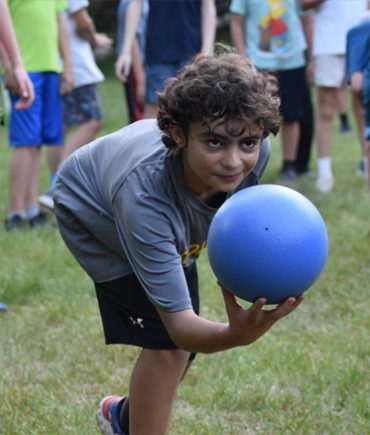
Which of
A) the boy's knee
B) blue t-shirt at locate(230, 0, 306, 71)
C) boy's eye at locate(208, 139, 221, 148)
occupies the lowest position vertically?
blue t-shirt at locate(230, 0, 306, 71)

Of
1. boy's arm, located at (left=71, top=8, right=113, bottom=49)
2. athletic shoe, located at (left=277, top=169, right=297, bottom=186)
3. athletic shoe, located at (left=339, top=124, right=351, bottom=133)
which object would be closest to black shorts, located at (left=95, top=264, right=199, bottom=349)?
boy's arm, located at (left=71, top=8, right=113, bottom=49)

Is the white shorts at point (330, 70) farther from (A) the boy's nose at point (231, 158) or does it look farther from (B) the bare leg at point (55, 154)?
(A) the boy's nose at point (231, 158)

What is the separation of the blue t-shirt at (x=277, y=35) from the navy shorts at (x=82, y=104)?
147 centimetres

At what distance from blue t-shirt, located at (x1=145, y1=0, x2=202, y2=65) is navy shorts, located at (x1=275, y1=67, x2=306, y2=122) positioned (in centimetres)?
109

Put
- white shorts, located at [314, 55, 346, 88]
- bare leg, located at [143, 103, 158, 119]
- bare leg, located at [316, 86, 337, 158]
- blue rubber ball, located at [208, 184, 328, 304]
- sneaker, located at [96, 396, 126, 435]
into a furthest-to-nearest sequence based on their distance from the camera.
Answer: bare leg, located at [316, 86, 337, 158] → white shorts, located at [314, 55, 346, 88] → bare leg, located at [143, 103, 158, 119] → sneaker, located at [96, 396, 126, 435] → blue rubber ball, located at [208, 184, 328, 304]

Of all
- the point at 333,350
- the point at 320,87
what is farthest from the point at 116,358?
the point at 320,87

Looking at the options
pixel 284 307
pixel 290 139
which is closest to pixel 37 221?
pixel 290 139

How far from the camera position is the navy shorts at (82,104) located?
273 inches

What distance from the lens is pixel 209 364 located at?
3803mm

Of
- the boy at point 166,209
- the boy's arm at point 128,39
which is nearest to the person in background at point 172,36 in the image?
the boy's arm at point 128,39

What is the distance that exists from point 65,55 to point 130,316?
4.26 m

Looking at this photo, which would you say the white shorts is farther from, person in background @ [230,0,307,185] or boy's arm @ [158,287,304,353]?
boy's arm @ [158,287,304,353]

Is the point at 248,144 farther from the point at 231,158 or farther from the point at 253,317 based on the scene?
the point at 253,317

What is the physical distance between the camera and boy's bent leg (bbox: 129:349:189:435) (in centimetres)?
284
